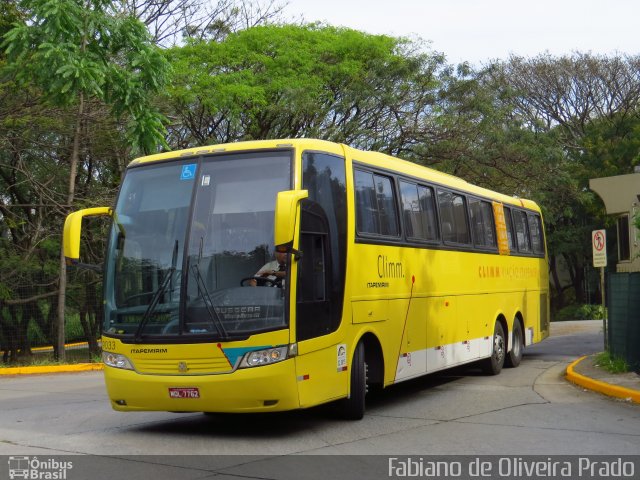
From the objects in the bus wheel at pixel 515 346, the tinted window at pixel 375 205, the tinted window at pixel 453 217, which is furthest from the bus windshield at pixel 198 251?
the bus wheel at pixel 515 346

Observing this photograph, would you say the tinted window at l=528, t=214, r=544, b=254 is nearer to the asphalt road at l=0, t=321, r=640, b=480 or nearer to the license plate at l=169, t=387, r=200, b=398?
the asphalt road at l=0, t=321, r=640, b=480

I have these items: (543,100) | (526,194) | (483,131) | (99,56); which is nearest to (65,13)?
(99,56)

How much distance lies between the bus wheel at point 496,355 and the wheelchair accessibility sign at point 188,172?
816cm

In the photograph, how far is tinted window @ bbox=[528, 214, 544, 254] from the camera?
19.4 metres

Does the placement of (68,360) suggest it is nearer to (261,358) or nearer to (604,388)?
(604,388)

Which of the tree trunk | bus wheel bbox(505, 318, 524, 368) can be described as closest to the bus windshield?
bus wheel bbox(505, 318, 524, 368)

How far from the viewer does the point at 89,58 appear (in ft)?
57.0

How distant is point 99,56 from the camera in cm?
1780

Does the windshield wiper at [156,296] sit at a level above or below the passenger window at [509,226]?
below

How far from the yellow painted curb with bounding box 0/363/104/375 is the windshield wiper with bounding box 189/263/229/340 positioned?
10.8 metres

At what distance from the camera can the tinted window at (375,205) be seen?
10781 millimetres

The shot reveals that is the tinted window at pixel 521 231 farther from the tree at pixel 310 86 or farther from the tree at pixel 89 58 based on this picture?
the tree at pixel 310 86

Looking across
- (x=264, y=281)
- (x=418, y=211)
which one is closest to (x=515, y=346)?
(x=418, y=211)

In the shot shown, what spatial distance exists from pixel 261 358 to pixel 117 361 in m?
1.75
